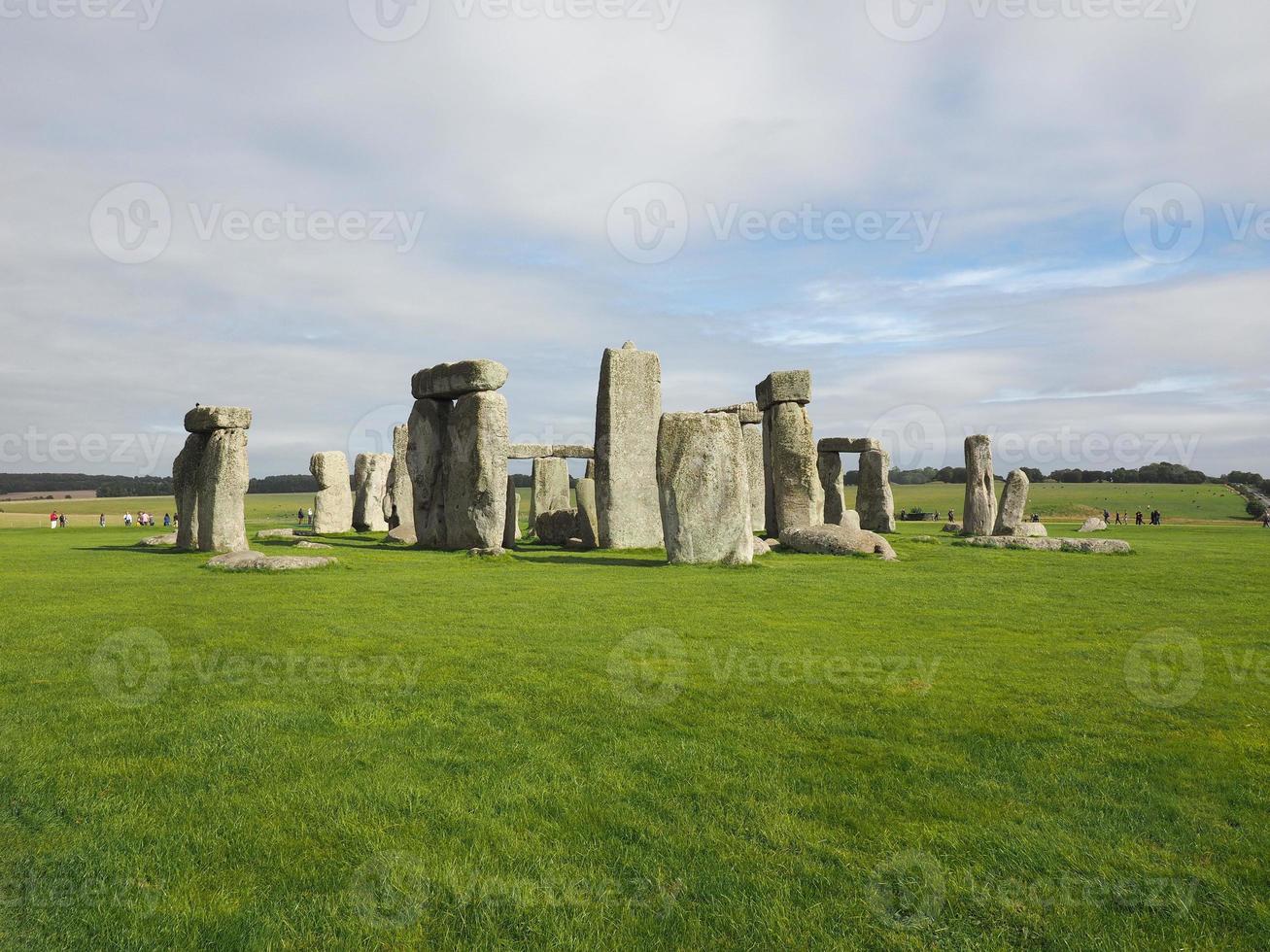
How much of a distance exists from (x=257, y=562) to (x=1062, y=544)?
48.3 feet

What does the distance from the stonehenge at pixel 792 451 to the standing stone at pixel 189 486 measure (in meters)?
11.6

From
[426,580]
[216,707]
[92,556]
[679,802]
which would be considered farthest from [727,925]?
[92,556]

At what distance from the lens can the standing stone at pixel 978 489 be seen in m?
22.9

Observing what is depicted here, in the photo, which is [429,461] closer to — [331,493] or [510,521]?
[510,521]

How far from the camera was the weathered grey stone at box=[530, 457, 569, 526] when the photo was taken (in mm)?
22812

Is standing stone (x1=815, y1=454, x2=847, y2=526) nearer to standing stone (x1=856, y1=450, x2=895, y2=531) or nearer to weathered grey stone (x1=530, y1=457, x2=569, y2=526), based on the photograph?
standing stone (x1=856, y1=450, x2=895, y2=531)

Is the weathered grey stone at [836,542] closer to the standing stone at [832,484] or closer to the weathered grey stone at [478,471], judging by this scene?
the weathered grey stone at [478,471]

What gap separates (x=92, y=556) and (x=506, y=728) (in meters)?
14.1

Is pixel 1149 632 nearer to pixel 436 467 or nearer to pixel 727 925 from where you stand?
pixel 727 925

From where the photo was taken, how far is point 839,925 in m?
2.78

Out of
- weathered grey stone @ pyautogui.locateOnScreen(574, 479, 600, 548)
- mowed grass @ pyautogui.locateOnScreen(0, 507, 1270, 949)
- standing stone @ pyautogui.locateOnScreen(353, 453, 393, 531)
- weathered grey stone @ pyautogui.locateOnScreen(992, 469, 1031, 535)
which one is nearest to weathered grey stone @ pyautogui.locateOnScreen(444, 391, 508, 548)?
weathered grey stone @ pyautogui.locateOnScreen(574, 479, 600, 548)

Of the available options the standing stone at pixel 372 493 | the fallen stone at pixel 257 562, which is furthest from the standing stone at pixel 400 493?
the fallen stone at pixel 257 562

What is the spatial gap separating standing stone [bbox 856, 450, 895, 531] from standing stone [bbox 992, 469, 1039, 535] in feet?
10.5

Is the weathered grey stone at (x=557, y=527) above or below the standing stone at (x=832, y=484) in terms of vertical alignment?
below
